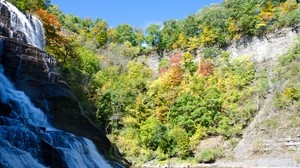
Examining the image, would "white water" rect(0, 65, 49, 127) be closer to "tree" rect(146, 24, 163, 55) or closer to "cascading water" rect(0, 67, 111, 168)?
"cascading water" rect(0, 67, 111, 168)

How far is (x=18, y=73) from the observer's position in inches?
892

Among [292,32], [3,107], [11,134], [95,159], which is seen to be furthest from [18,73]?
[292,32]

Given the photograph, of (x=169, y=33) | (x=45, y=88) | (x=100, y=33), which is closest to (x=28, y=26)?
(x=45, y=88)

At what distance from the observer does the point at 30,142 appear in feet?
48.9

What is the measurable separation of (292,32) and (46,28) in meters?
29.3

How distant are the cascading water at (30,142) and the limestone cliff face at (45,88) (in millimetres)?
688

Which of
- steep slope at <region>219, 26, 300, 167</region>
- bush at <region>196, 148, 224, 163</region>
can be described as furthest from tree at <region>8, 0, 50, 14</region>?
steep slope at <region>219, 26, 300, 167</region>

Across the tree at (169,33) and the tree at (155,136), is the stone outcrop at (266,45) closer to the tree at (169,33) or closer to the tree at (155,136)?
the tree at (169,33)

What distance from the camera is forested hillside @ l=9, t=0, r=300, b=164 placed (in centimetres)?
3890

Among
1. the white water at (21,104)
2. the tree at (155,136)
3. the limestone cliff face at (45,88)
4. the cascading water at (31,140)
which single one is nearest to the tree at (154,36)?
the tree at (155,136)

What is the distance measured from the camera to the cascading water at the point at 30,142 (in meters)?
13.4

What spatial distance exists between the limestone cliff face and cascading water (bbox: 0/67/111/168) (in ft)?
2.26

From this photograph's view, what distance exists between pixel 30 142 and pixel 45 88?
869 cm

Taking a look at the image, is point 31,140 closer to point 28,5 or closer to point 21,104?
point 21,104
